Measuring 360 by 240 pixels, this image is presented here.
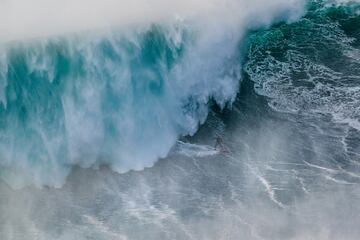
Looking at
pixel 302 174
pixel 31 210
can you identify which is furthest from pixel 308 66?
pixel 31 210

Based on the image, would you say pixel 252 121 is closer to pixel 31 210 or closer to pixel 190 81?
pixel 190 81

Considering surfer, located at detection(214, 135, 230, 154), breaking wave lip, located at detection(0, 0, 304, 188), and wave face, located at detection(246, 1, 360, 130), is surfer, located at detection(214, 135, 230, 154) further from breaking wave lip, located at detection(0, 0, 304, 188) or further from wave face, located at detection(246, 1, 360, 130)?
wave face, located at detection(246, 1, 360, 130)

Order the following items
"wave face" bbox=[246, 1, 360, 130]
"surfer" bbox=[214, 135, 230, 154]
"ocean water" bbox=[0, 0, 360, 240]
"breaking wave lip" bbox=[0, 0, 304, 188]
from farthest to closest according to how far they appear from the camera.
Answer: "wave face" bbox=[246, 1, 360, 130] < "surfer" bbox=[214, 135, 230, 154] < "breaking wave lip" bbox=[0, 0, 304, 188] < "ocean water" bbox=[0, 0, 360, 240]

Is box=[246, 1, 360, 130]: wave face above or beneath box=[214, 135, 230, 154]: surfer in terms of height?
above

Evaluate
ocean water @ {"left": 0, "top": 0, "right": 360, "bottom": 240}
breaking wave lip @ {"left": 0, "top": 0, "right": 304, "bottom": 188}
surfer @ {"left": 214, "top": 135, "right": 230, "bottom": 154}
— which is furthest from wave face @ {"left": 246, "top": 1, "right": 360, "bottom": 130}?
surfer @ {"left": 214, "top": 135, "right": 230, "bottom": 154}

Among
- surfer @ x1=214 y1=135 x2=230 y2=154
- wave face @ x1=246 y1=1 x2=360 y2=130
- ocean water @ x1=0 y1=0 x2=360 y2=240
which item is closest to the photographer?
ocean water @ x1=0 y1=0 x2=360 y2=240

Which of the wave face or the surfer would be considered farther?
the wave face
